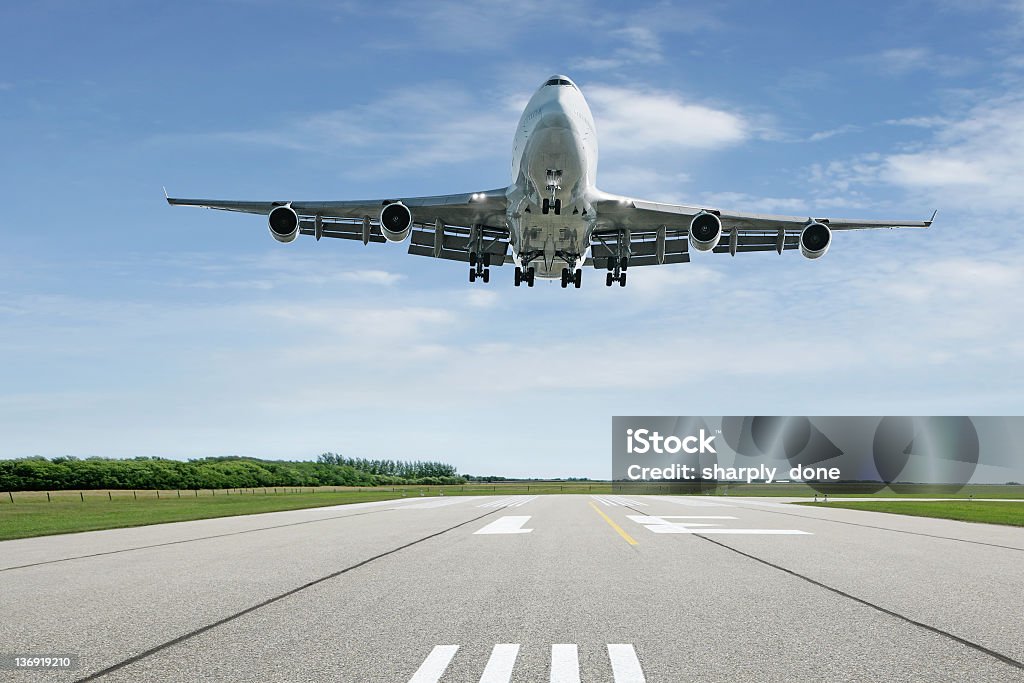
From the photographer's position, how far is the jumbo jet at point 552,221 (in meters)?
25.5

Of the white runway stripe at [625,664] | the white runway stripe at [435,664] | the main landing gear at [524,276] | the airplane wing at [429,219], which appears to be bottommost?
the white runway stripe at [435,664]

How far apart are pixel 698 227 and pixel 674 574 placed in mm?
18402

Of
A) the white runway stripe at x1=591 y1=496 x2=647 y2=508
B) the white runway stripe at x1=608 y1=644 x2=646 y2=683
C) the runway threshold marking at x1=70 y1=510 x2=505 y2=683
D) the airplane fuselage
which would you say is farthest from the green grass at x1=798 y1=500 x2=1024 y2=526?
the white runway stripe at x1=608 y1=644 x2=646 y2=683

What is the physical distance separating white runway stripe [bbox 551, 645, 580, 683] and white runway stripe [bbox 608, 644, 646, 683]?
10.1 inches

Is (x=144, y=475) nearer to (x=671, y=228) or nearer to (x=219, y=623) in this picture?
(x=671, y=228)

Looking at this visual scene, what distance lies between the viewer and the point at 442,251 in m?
33.0

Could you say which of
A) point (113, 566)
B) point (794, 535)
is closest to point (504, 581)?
point (113, 566)

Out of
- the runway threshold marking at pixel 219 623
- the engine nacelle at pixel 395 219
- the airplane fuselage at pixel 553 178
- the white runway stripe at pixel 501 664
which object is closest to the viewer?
the white runway stripe at pixel 501 664

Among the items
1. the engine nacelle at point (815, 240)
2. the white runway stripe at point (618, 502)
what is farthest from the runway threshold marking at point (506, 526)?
the white runway stripe at point (618, 502)

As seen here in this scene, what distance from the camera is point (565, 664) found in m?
6.09

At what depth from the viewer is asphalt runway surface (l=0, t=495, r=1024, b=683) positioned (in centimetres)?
605

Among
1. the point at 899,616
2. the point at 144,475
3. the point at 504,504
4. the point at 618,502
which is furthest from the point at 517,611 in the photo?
the point at 144,475

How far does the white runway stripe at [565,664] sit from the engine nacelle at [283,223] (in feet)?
75.9

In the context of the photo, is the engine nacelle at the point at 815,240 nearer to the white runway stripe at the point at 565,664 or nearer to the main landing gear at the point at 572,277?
the main landing gear at the point at 572,277
